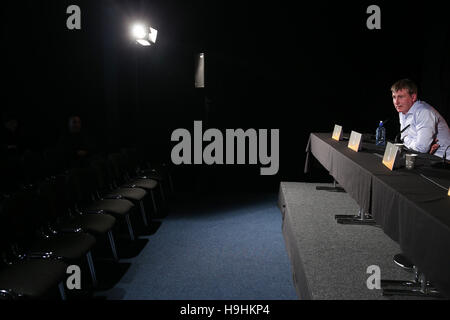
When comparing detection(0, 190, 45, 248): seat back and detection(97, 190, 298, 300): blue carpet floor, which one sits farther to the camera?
detection(97, 190, 298, 300): blue carpet floor

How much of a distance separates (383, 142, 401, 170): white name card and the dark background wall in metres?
3.25

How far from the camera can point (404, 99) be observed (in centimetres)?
301

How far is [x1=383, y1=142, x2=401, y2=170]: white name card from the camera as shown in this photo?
237 cm

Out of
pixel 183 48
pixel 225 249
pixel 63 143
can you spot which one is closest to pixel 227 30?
pixel 183 48

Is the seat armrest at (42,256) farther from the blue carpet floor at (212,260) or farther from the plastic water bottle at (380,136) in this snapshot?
the plastic water bottle at (380,136)

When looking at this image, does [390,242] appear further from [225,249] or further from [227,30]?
[227,30]

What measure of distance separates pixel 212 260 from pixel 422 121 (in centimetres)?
212

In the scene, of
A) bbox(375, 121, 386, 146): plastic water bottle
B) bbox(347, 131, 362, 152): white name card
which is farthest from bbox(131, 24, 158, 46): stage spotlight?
bbox(375, 121, 386, 146): plastic water bottle

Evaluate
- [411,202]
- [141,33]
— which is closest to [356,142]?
[411,202]

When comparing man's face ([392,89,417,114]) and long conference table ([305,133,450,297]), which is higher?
man's face ([392,89,417,114])

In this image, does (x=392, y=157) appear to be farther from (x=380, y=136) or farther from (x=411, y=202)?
(x=380, y=136)

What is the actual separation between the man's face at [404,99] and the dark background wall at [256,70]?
253 cm

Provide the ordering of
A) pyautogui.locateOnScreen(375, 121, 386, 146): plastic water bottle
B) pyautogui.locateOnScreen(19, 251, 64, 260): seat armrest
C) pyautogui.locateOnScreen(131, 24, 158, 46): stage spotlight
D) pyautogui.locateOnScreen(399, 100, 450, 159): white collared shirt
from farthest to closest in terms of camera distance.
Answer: pyautogui.locateOnScreen(131, 24, 158, 46): stage spotlight, pyautogui.locateOnScreen(375, 121, 386, 146): plastic water bottle, pyautogui.locateOnScreen(399, 100, 450, 159): white collared shirt, pyautogui.locateOnScreen(19, 251, 64, 260): seat armrest

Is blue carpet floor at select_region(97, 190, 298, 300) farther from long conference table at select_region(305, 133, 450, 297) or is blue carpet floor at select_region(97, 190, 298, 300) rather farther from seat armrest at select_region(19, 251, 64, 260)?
long conference table at select_region(305, 133, 450, 297)
